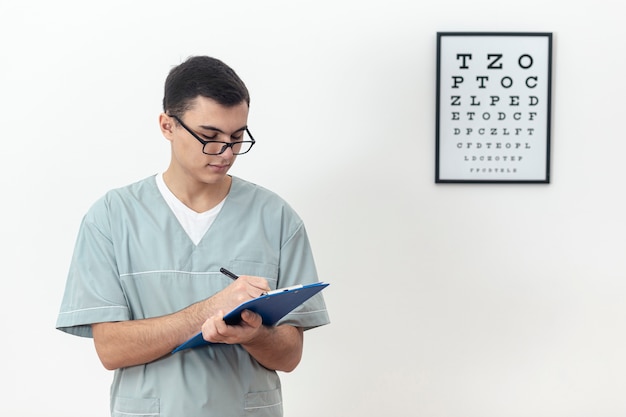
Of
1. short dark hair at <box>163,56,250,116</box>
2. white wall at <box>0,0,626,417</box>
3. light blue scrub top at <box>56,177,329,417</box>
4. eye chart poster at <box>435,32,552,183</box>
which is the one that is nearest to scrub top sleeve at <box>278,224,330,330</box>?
light blue scrub top at <box>56,177,329,417</box>

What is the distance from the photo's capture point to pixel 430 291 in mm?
2391

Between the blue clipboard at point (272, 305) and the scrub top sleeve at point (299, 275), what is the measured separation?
130 millimetres

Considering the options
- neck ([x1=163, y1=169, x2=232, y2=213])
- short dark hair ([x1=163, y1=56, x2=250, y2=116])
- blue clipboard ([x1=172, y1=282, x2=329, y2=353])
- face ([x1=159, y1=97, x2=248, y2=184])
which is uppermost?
short dark hair ([x1=163, y1=56, x2=250, y2=116])

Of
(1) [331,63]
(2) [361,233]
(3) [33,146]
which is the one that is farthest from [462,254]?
(3) [33,146]

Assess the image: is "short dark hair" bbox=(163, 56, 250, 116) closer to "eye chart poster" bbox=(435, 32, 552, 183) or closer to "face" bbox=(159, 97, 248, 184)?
"face" bbox=(159, 97, 248, 184)

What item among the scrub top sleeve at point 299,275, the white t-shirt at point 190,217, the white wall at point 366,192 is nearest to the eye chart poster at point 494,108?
the white wall at point 366,192

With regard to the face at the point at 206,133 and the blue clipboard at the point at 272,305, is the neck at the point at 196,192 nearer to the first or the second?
the face at the point at 206,133

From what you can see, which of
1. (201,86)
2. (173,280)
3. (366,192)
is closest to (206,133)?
(201,86)

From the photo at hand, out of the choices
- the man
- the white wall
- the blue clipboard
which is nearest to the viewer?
the blue clipboard

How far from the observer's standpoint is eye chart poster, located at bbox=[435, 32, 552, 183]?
2355 mm

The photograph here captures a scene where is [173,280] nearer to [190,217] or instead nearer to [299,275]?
[190,217]

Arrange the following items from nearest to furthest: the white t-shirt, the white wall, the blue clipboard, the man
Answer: the blue clipboard → the man → the white t-shirt → the white wall

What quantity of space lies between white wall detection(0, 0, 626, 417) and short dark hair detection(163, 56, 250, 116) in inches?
29.3

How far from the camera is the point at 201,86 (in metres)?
1.57
